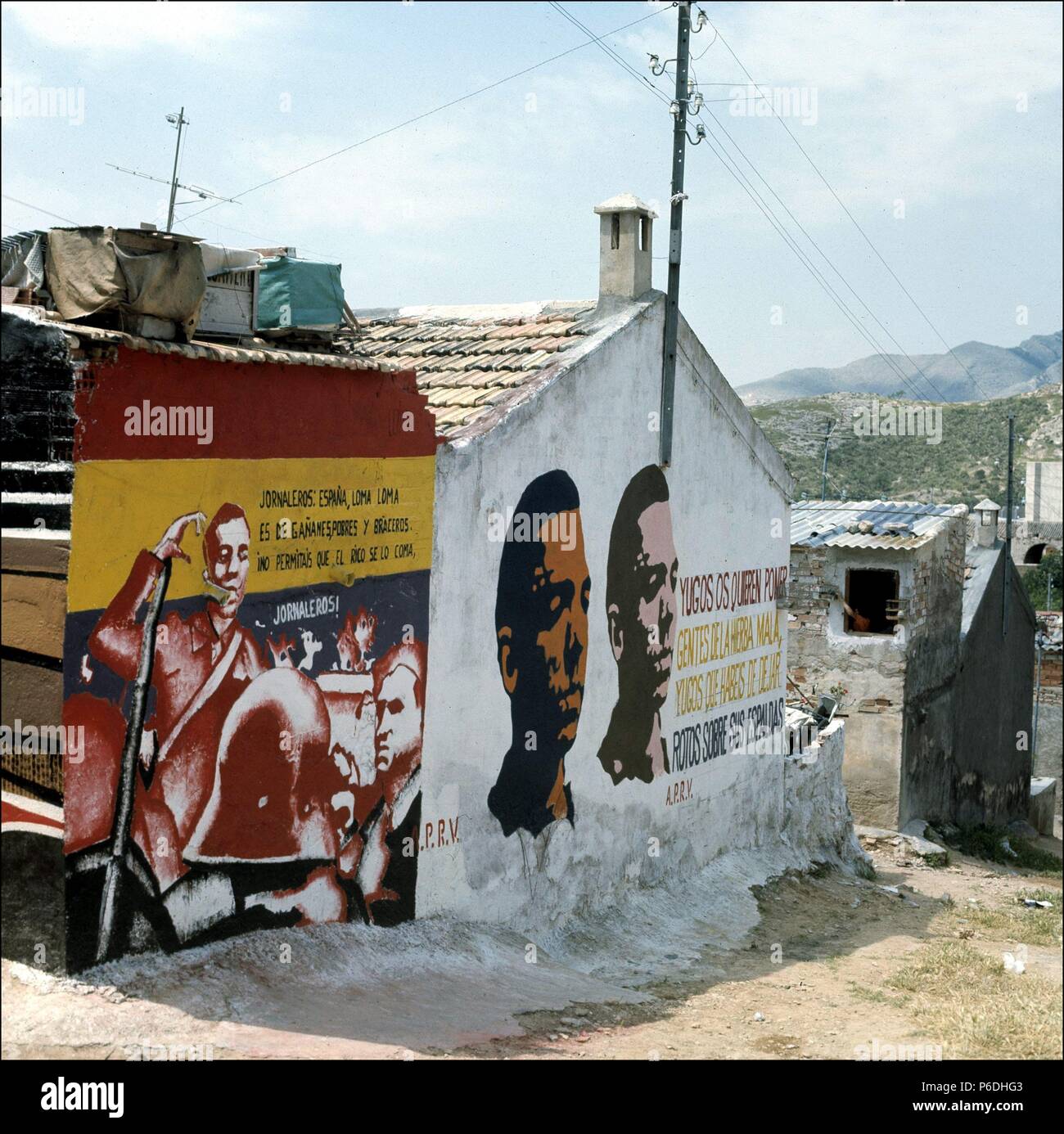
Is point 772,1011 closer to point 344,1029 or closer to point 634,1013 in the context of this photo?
point 634,1013

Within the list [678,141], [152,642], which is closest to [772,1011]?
[152,642]

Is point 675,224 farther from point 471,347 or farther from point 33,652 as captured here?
point 33,652

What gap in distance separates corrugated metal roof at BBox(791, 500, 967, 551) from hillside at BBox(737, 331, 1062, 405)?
63872 mm

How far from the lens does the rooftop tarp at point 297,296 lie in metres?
8.66

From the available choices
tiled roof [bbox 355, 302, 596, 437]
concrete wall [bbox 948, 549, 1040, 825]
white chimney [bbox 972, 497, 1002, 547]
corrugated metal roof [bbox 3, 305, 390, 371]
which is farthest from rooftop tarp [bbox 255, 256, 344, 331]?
white chimney [bbox 972, 497, 1002, 547]

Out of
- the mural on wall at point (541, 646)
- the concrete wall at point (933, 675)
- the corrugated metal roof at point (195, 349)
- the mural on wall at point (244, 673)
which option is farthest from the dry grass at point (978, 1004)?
the concrete wall at point (933, 675)

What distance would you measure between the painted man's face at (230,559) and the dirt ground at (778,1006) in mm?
2142

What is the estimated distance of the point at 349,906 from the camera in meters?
8.01

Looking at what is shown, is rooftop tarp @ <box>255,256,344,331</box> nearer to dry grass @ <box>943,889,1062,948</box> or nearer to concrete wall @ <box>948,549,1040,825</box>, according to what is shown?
dry grass @ <box>943,889,1062,948</box>

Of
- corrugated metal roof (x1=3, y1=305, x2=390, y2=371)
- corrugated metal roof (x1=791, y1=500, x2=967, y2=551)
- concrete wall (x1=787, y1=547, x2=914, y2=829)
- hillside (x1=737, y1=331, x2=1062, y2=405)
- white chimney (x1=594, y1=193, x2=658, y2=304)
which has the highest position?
hillside (x1=737, y1=331, x2=1062, y2=405)

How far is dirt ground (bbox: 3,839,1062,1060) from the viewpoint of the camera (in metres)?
5.94

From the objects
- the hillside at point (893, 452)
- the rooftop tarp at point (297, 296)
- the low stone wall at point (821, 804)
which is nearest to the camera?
the rooftop tarp at point (297, 296)

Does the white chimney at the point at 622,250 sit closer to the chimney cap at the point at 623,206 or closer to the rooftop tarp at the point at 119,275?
the chimney cap at the point at 623,206
